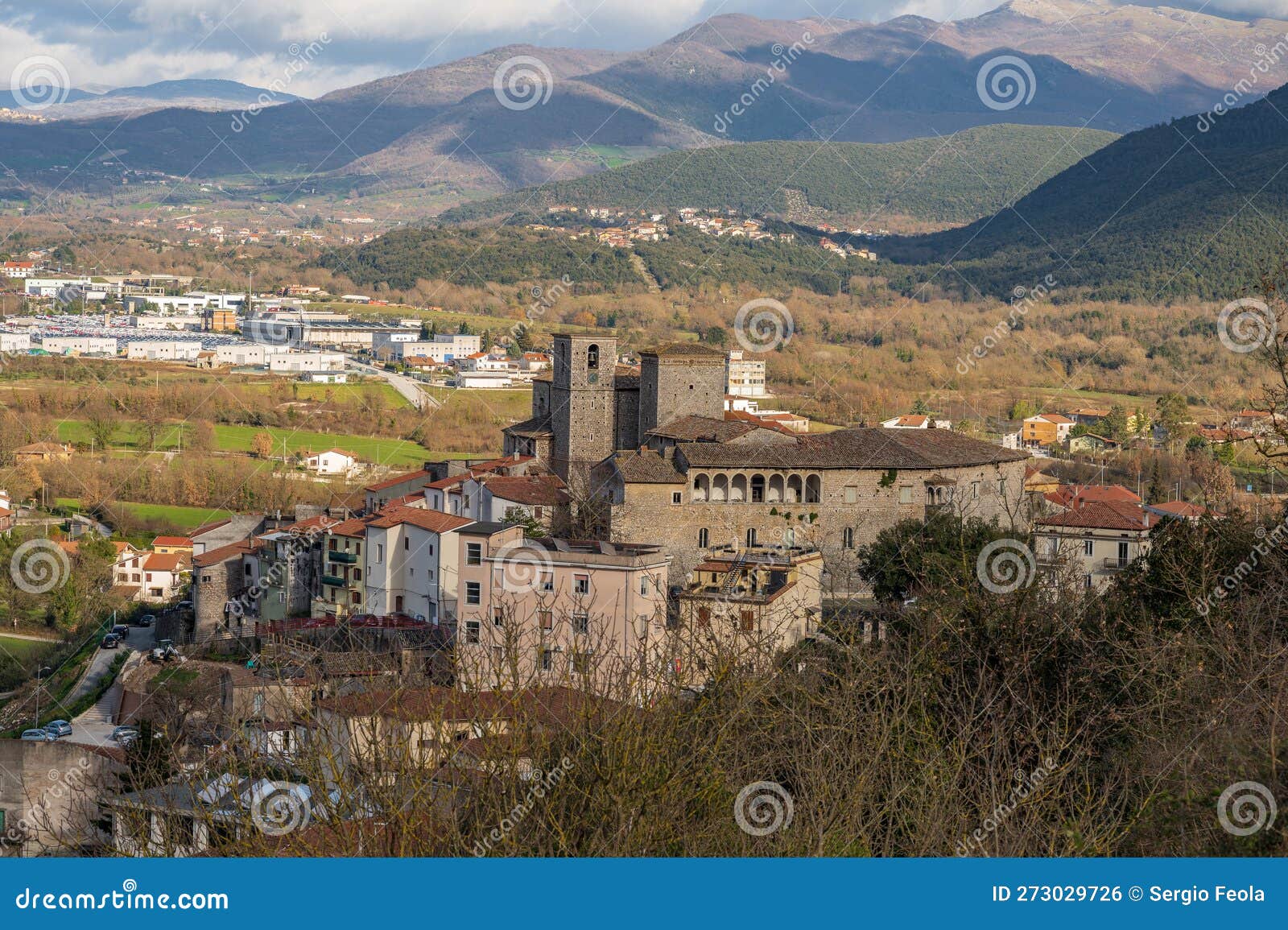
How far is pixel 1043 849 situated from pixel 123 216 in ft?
501

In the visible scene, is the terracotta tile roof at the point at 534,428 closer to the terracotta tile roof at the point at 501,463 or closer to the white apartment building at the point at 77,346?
the terracotta tile roof at the point at 501,463

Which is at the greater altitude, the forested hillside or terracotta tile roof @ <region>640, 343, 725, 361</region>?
the forested hillside

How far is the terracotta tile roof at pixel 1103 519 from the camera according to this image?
27.8 meters

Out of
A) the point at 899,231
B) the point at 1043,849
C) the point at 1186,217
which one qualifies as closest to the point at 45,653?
the point at 1043,849

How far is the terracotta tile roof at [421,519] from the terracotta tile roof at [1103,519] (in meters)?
10.2

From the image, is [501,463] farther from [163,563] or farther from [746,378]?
[746,378]

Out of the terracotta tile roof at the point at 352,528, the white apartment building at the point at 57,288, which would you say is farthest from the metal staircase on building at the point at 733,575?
the white apartment building at the point at 57,288

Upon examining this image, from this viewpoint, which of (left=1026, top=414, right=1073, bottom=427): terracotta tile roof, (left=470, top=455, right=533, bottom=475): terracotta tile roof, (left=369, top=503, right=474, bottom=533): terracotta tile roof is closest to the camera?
(left=369, top=503, right=474, bottom=533): terracotta tile roof

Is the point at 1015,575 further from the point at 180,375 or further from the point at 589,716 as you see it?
the point at 180,375

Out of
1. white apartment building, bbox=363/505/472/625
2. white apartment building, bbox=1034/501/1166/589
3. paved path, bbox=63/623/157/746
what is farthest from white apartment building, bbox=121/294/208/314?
white apartment building, bbox=1034/501/1166/589

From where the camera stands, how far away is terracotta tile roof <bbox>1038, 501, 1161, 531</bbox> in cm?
2778

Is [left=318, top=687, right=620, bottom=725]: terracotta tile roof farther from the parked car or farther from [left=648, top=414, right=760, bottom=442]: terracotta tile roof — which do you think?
[left=648, top=414, right=760, bottom=442]: terracotta tile roof

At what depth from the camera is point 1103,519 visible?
28.3 meters

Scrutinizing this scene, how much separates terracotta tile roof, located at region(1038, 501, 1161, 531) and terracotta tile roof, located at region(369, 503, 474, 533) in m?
10.2
